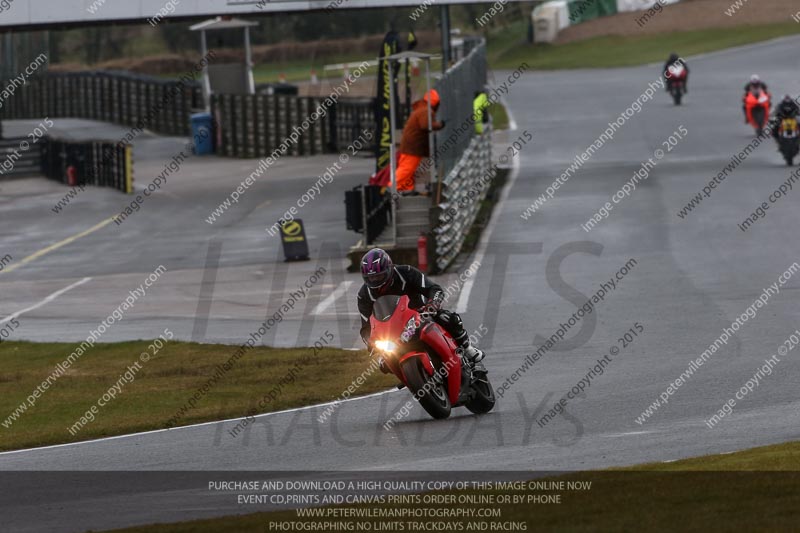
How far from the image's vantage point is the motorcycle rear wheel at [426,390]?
12367 mm

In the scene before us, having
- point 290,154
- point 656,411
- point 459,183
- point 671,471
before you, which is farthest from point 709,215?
point 290,154

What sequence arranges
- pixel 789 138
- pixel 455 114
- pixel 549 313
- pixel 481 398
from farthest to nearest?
pixel 789 138
pixel 455 114
pixel 549 313
pixel 481 398

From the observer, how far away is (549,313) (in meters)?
19.2

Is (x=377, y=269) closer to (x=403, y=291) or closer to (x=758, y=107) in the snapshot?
(x=403, y=291)

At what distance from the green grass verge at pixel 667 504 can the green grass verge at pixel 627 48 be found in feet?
190

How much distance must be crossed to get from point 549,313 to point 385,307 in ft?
22.8

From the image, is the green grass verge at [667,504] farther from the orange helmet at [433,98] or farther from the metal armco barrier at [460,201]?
the orange helmet at [433,98]

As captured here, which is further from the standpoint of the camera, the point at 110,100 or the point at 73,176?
the point at 110,100

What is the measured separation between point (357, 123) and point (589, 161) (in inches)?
411

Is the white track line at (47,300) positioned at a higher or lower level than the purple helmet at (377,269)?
lower

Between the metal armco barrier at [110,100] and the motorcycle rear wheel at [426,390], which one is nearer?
the motorcycle rear wheel at [426,390]

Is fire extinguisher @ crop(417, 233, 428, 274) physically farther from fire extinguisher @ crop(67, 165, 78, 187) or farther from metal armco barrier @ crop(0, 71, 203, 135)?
metal armco barrier @ crop(0, 71, 203, 135)

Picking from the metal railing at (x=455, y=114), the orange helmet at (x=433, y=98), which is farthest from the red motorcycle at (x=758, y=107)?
the orange helmet at (x=433, y=98)

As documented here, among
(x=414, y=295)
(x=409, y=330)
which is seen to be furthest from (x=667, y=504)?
(x=414, y=295)
